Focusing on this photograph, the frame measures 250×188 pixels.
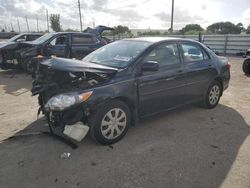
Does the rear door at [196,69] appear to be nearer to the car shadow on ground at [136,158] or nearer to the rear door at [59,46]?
the car shadow on ground at [136,158]

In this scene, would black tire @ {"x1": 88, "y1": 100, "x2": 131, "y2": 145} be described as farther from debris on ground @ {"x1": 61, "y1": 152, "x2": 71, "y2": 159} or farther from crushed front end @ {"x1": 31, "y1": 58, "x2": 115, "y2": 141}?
debris on ground @ {"x1": 61, "y1": 152, "x2": 71, "y2": 159}

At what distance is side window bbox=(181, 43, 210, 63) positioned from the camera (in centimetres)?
475

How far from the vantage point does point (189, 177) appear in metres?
2.96

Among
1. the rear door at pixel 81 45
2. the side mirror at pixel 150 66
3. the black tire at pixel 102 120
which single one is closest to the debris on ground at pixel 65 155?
the black tire at pixel 102 120

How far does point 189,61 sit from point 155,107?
1.24 metres

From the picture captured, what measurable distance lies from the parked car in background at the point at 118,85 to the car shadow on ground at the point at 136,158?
287 mm

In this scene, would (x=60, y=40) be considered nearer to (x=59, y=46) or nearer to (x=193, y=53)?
(x=59, y=46)

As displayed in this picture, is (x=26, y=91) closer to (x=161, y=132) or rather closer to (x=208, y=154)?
(x=161, y=132)

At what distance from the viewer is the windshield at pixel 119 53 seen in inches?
160

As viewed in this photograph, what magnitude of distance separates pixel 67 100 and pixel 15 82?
6.32m

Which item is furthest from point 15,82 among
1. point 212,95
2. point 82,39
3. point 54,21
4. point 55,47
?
point 54,21

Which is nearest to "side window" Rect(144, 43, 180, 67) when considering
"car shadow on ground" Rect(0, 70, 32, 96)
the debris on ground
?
the debris on ground

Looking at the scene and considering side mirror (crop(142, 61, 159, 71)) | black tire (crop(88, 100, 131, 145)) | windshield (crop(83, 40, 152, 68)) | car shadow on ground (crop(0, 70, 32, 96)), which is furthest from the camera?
car shadow on ground (crop(0, 70, 32, 96))

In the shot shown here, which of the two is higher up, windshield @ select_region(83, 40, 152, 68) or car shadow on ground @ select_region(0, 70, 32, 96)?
windshield @ select_region(83, 40, 152, 68)
